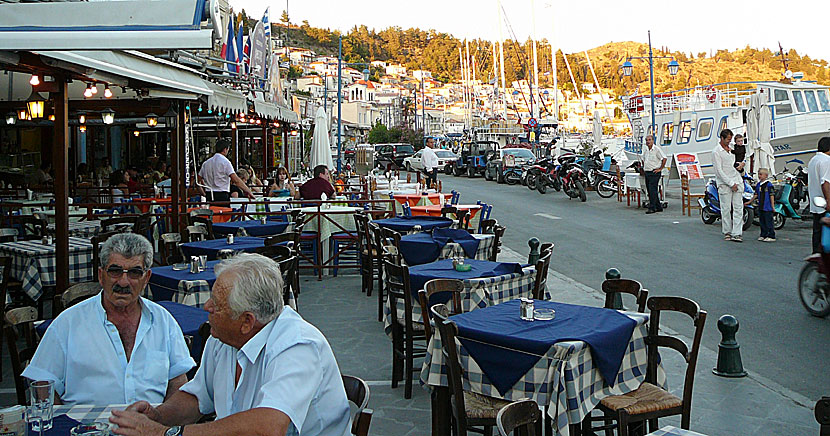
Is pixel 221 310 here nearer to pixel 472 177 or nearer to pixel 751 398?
pixel 751 398

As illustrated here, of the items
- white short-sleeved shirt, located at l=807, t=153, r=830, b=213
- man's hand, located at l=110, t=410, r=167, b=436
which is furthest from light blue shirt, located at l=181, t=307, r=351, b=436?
white short-sleeved shirt, located at l=807, t=153, r=830, b=213

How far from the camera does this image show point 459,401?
4.22 meters

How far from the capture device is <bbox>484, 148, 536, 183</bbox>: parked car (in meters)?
35.7

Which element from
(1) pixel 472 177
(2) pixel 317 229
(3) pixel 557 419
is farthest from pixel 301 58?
(3) pixel 557 419

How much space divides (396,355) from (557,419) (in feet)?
7.73

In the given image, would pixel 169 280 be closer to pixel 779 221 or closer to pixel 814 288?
pixel 814 288

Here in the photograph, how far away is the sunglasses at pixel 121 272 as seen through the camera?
12.9 ft

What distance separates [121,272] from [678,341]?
3.04 m

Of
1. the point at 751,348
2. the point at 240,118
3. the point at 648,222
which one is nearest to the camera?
the point at 751,348

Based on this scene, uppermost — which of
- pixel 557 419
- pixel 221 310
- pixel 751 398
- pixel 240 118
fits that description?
pixel 240 118

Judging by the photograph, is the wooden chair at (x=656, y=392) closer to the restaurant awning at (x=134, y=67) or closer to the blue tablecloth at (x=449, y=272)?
the blue tablecloth at (x=449, y=272)

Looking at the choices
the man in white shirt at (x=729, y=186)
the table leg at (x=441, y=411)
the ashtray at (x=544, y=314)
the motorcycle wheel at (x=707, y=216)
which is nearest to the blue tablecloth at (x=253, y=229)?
the table leg at (x=441, y=411)

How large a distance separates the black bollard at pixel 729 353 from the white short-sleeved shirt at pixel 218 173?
33.2ft

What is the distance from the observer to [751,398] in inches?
233
